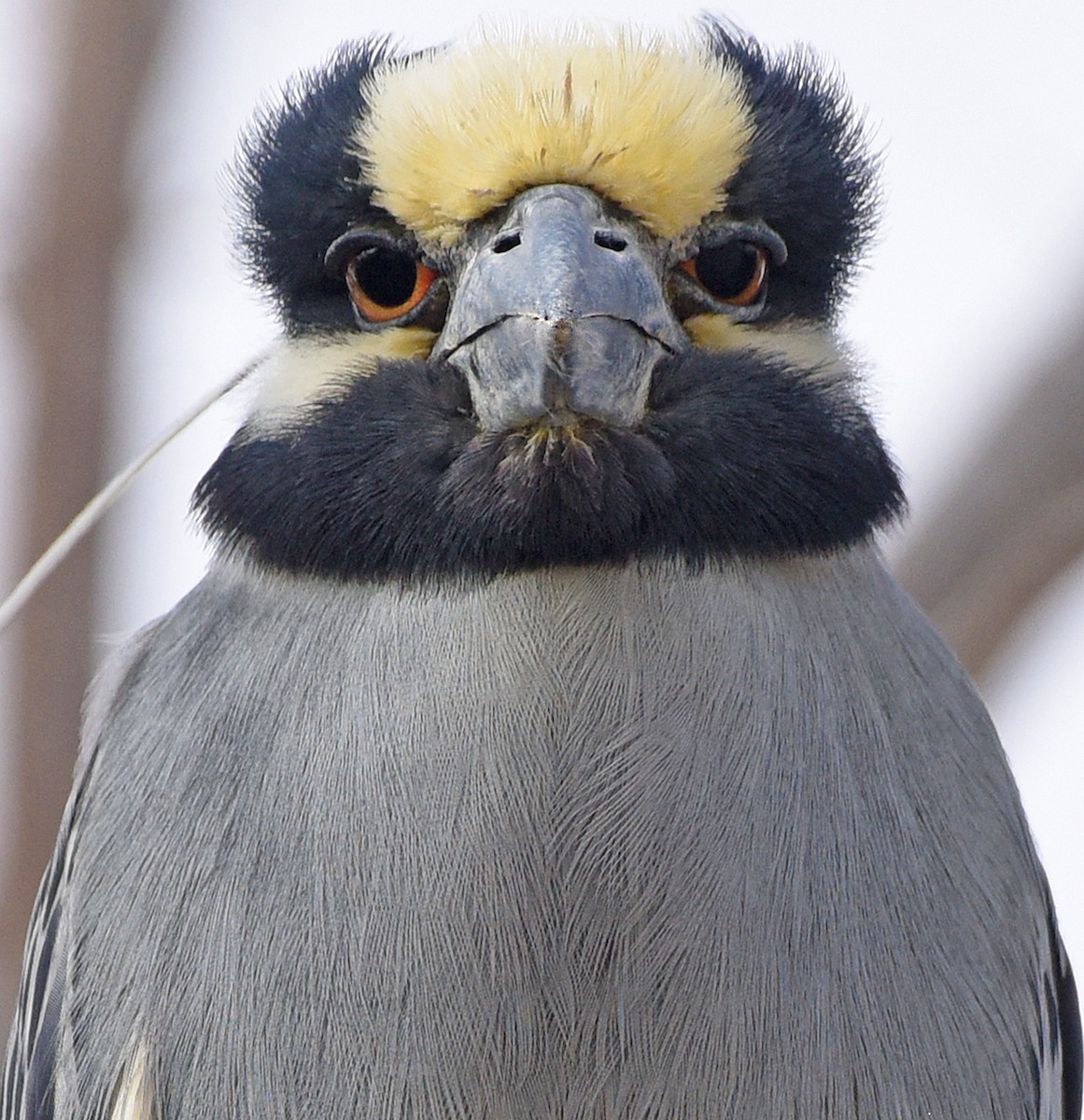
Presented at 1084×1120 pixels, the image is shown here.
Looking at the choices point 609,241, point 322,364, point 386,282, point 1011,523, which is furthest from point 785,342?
point 1011,523

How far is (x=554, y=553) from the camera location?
8.57 feet

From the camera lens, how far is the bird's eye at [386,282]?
275cm

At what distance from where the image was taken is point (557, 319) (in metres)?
2.42

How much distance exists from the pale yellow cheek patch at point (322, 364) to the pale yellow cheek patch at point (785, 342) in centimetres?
44

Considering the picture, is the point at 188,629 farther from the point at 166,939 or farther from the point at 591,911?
the point at 591,911

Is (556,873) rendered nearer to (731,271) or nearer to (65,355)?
(731,271)

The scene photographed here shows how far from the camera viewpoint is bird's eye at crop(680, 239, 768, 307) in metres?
2.77

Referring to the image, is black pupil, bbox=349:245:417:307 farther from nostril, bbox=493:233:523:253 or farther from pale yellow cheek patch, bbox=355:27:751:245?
nostril, bbox=493:233:523:253

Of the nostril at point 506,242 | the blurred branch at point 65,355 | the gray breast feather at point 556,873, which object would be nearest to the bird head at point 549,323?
the nostril at point 506,242

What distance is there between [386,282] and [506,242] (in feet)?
1.04

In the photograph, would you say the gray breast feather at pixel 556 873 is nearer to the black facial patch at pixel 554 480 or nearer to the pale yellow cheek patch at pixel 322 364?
the black facial patch at pixel 554 480

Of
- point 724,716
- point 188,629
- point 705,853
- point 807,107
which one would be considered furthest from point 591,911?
point 807,107

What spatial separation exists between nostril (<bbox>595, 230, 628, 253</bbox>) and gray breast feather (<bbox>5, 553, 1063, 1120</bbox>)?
1.63 feet

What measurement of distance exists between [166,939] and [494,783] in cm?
56
